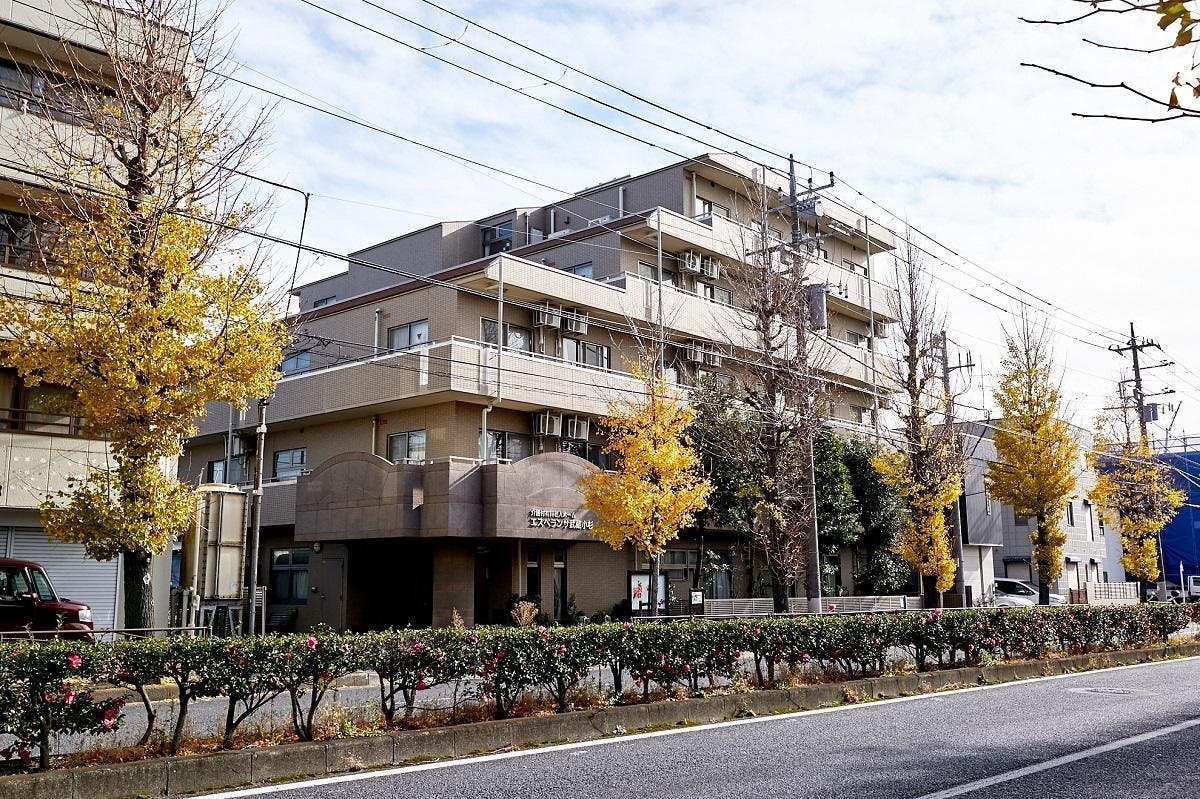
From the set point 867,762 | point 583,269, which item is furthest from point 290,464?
point 867,762

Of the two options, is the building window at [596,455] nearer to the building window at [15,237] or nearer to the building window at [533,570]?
the building window at [533,570]

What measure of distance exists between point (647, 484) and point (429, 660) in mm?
16810

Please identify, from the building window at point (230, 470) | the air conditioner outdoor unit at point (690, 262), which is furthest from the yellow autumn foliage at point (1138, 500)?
the building window at point (230, 470)

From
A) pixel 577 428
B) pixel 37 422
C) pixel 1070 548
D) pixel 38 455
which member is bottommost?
pixel 1070 548

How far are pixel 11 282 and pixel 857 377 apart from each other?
3336 cm

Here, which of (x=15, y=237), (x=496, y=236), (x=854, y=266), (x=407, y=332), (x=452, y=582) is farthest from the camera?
(x=854, y=266)

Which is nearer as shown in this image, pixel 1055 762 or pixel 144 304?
pixel 1055 762

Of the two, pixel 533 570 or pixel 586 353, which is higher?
pixel 586 353

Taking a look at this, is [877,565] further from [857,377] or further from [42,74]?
[42,74]

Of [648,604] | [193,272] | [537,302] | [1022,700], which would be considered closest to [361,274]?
[537,302]

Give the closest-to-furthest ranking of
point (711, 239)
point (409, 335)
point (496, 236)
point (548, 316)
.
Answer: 1. point (548, 316)
2. point (409, 335)
3. point (711, 239)
4. point (496, 236)

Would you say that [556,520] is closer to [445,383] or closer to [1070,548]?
[445,383]

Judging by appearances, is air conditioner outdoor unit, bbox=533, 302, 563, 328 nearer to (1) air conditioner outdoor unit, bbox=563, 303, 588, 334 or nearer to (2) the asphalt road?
(1) air conditioner outdoor unit, bbox=563, 303, 588, 334

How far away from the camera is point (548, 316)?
31.2 m
